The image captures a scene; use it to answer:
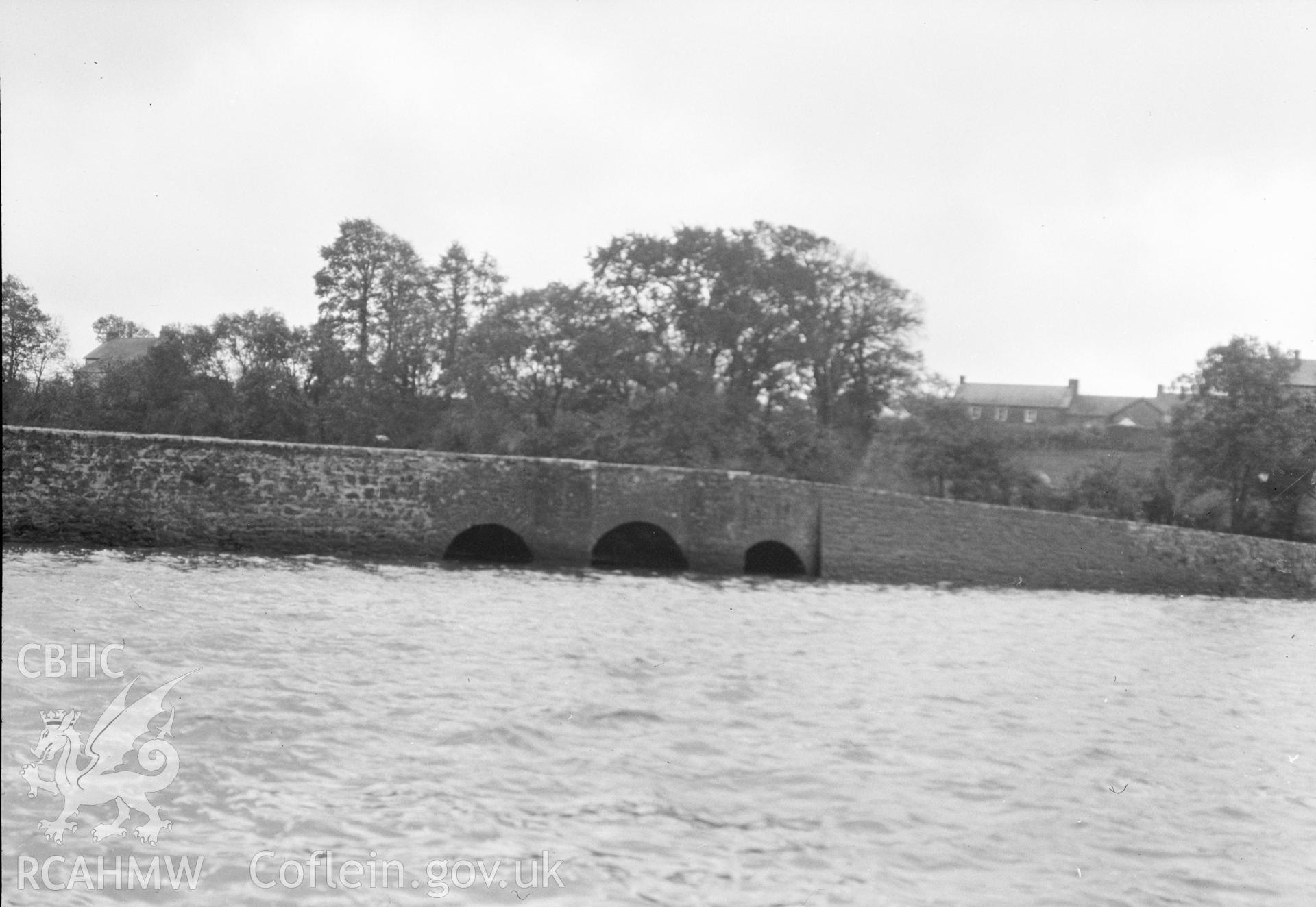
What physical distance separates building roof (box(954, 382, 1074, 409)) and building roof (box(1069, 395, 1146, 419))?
2.09ft

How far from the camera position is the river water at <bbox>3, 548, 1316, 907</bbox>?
4.11m

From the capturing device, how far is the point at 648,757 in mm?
5992

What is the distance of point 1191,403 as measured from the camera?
24.9 m

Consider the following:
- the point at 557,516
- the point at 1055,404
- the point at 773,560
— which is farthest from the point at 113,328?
the point at 1055,404

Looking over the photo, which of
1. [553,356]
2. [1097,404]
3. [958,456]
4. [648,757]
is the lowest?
[648,757]

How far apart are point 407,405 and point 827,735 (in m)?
27.8

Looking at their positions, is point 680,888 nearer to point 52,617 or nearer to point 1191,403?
point 52,617

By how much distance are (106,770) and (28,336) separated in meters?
4.65

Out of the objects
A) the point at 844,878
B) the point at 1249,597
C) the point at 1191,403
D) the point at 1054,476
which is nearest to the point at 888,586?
the point at 1249,597

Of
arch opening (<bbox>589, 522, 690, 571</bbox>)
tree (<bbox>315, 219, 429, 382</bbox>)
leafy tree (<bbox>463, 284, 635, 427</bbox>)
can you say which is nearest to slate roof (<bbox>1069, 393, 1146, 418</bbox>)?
leafy tree (<bbox>463, 284, 635, 427</bbox>)

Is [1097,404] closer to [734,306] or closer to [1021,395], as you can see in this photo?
[1021,395]

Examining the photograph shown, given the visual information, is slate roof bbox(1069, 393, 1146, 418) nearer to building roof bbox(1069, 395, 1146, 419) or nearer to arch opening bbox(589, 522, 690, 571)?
building roof bbox(1069, 395, 1146, 419)

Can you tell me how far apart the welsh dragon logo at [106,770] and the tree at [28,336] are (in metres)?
3.25

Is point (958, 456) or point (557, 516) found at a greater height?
point (958, 456)
